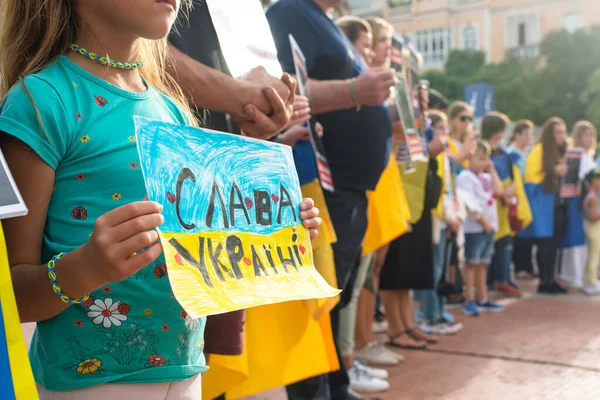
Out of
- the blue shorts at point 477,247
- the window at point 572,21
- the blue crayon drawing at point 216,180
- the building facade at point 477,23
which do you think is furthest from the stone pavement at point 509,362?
the window at point 572,21

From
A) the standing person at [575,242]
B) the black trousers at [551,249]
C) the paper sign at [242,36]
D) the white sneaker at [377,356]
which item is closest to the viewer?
the paper sign at [242,36]

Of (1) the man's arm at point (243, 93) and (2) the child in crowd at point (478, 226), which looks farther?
(2) the child in crowd at point (478, 226)

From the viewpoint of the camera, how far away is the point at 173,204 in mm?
1237

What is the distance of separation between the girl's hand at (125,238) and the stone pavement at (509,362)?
A: 10.1 feet

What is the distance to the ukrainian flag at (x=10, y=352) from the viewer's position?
1.14m

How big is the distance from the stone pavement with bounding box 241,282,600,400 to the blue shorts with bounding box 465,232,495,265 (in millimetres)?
515

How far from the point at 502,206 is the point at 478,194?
39.6 inches

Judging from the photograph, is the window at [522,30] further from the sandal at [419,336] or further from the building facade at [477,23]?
the sandal at [419,336]

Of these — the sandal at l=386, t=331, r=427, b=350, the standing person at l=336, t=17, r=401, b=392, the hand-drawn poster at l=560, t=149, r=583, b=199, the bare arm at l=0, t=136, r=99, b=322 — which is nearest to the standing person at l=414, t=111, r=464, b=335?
the sandal at l=386, t=331, r=427, b=350

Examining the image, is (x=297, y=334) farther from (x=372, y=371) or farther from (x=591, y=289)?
(x=591, y=289)

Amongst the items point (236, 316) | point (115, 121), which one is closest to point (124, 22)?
point (115, 121)

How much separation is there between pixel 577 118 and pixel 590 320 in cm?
2839

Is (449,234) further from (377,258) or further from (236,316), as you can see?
(236,316)

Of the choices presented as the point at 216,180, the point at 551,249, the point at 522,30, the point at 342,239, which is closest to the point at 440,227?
the point at 342,239
